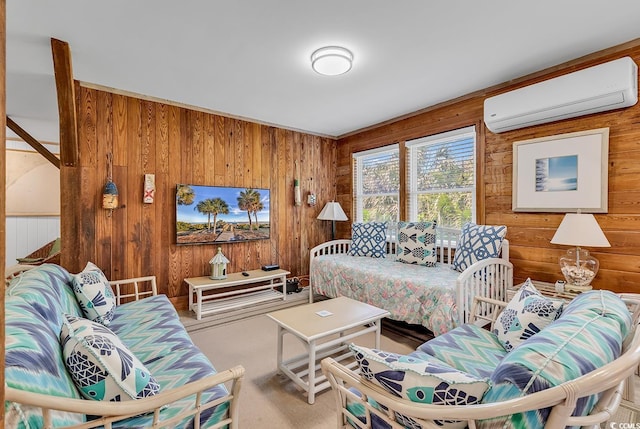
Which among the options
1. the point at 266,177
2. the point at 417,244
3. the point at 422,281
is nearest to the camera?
the point at 422,281

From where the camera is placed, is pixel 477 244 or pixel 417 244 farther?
pixel 417 244

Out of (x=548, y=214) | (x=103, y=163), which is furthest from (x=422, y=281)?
(x=103, y=163)

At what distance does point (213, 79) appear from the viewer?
2.86m

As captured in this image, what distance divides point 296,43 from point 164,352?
2.24 metres

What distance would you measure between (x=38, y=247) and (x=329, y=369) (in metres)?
5.87

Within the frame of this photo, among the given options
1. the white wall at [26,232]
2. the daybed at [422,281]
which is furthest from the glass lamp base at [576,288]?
the white wall at [26,232]

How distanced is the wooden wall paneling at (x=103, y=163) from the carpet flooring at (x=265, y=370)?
124cm

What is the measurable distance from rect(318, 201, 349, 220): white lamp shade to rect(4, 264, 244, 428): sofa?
116 inches

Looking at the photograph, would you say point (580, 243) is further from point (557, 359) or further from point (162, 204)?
point (162, 204)

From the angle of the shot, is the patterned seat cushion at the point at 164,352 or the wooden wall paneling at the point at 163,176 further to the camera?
the wooden wall paneling at the point at 163,176

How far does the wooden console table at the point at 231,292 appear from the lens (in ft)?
11.0

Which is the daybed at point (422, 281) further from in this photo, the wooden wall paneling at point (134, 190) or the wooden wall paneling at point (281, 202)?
the wooden wall paneling at point (134, 190)

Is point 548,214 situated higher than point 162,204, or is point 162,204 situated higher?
point 162,204

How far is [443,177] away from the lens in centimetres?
367
